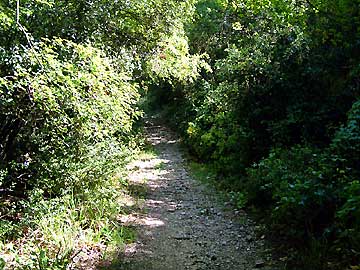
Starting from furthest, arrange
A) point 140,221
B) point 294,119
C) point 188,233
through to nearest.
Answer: point 294,119
point 140,221
point 188,233

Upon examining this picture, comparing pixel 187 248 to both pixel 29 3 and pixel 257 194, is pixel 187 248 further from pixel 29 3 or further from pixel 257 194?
pixel 29 3

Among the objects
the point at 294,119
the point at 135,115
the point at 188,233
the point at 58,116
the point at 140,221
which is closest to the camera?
the point at 58,116

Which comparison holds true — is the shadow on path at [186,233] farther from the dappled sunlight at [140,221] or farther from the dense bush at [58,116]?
the dense bush at [58,116]

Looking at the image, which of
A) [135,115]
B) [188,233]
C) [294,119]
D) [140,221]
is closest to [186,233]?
[188,233]

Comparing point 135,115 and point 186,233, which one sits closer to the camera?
point 186,233

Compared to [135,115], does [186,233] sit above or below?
below

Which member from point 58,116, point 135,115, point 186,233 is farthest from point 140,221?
point 58,116

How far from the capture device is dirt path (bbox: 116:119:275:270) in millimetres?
5656

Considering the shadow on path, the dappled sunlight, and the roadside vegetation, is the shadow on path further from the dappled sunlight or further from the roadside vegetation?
the roadside vegetation

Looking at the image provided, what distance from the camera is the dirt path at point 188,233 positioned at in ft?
18.6

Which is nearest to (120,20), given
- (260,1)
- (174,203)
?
(260,1)

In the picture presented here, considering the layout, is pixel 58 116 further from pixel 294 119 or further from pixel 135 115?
pixel 294 119

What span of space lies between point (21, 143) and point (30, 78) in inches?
74.4

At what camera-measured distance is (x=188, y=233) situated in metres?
6.86
